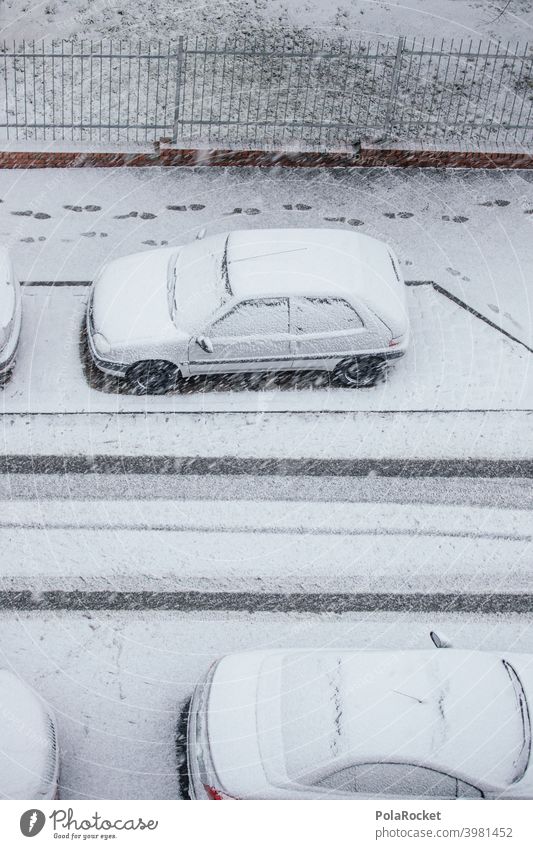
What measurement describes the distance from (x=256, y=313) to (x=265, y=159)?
455cm

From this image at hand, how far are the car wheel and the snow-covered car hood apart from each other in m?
0.36

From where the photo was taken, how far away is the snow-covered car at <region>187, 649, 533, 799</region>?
27.2 ft

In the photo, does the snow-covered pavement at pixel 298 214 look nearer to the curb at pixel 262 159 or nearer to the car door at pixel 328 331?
the curb at pixel 262 159

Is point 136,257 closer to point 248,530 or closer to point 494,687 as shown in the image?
point 248,530

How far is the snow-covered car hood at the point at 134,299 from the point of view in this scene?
11.8 meters

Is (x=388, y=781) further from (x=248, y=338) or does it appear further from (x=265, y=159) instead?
(x=265, y=159)

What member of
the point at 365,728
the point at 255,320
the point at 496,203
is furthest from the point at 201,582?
the point at 496,203

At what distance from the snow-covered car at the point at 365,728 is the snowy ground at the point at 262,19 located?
12.5 meters

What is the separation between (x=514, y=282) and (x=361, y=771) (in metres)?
7.96

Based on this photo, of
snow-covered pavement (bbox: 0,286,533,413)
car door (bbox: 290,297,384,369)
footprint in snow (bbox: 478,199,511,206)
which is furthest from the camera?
footprint in snow (bbox: 478,199,511,206)

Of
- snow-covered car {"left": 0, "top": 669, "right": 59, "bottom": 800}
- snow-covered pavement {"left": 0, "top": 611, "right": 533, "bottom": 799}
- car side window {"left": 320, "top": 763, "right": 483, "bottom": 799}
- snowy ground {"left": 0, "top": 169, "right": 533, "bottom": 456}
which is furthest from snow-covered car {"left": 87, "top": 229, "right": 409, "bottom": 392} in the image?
car side window {"left": 320, "top": 763, "right": 483, "bottom": 799}

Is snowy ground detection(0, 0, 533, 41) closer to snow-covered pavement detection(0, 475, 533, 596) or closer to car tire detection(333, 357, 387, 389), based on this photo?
car tire detection(333, 357, 387, 389)

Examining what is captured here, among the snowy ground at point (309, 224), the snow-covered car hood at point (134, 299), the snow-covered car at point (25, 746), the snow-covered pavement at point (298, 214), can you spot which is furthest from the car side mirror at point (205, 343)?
the snow-covered car at point (25, 746)

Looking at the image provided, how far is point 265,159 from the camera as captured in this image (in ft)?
49.8
